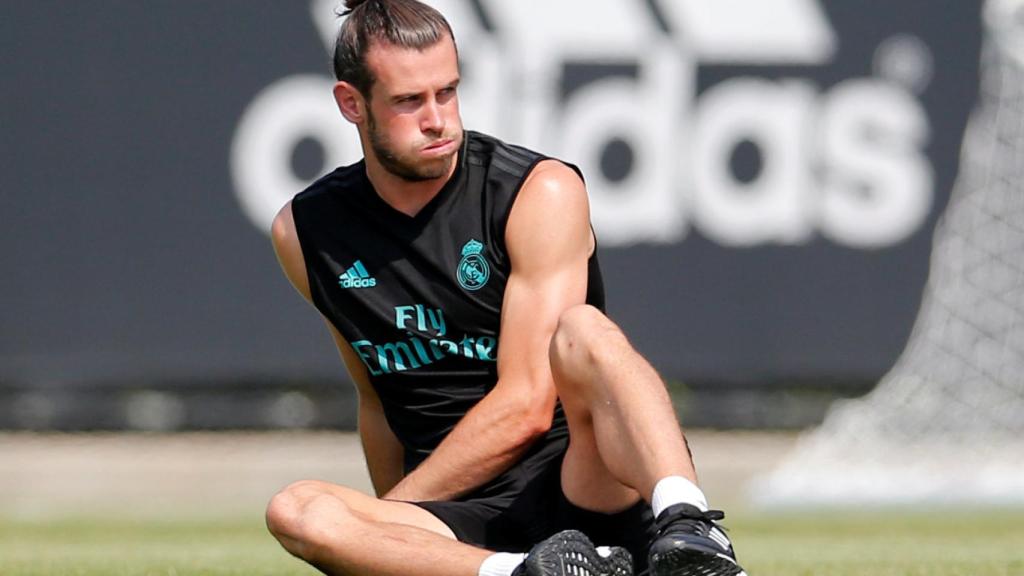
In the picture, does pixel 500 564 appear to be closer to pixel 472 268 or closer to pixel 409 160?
pixel 472 268

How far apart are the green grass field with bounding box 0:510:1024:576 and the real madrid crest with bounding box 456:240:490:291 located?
1.77 m

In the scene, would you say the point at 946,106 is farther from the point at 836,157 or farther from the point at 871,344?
the point at 871,344

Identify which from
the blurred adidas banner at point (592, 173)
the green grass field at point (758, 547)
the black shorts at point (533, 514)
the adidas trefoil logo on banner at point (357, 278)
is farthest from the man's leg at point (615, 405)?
the blurred adidas banner at point (592, 173)

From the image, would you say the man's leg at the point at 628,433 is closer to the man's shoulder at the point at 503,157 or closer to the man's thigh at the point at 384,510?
the man's thigh at the point at 384,510

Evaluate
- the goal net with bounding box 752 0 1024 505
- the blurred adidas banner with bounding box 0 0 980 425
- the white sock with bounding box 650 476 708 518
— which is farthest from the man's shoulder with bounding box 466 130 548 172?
the goal net with bounding box 752 0 1024 505

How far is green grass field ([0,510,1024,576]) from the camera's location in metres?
6.54

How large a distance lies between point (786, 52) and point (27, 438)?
18.6 feet

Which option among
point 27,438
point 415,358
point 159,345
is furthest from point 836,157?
point 415,358

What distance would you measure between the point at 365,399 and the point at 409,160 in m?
Result: 0.83

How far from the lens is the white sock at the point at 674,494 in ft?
13.8

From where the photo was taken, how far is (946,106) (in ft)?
39.7

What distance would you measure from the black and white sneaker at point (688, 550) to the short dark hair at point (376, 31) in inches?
61.3

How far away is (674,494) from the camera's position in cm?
422

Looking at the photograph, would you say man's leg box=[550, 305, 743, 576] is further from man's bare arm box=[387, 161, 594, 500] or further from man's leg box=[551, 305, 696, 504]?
man's bare arm box=[387, 161, 594, 500]
